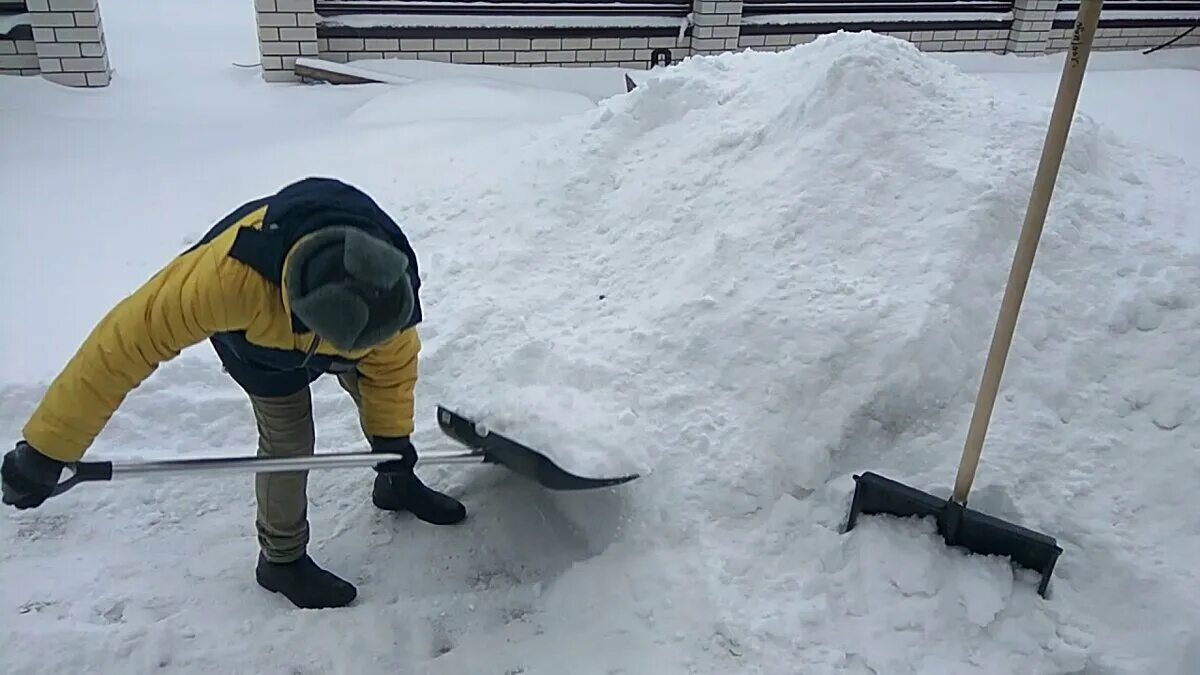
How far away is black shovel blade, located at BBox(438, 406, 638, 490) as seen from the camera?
202cm

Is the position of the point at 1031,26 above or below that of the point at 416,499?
above

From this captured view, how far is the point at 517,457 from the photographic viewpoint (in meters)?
2.08

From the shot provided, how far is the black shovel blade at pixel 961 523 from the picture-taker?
1932 millimetres

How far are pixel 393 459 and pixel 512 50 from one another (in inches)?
191

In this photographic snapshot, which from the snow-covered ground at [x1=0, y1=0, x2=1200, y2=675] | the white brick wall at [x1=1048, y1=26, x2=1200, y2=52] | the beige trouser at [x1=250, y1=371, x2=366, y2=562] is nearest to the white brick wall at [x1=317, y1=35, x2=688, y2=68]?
the snow-covered ground at [x1=0, y1=0, x2=1200, y2=675]

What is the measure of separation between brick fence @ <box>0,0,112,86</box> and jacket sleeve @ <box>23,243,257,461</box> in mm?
4594

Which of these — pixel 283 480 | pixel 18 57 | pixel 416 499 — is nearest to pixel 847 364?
pixel 416 499

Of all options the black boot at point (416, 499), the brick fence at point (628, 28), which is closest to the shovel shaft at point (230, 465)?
the black boot at point (416, 499)

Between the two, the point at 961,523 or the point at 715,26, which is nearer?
the point at 961,523

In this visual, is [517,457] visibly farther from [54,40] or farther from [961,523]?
[54,40]

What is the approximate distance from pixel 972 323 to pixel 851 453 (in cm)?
54

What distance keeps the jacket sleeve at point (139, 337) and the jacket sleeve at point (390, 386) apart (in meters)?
0.37

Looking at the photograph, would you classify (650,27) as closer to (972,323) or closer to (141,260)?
(141,260)

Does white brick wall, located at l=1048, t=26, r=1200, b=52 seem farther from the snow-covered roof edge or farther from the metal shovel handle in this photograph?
the metal shovel handle
